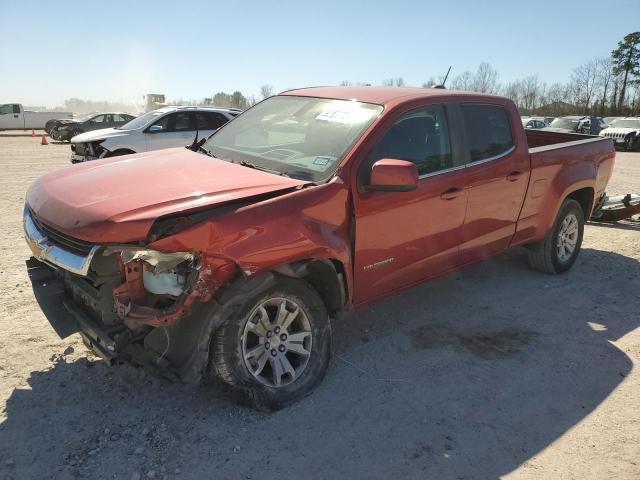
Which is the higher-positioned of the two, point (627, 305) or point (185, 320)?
point (185, 320)

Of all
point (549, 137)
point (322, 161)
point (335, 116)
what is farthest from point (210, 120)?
point (322, 161)

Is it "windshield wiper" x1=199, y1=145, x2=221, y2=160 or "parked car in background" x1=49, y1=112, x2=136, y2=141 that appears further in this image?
"parked car in background" x1=49, y1=112, x2=136, y2=141

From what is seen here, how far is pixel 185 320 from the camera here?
2895mm

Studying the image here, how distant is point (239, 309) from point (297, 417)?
788 millimetres

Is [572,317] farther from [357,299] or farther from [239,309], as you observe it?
[239,309]

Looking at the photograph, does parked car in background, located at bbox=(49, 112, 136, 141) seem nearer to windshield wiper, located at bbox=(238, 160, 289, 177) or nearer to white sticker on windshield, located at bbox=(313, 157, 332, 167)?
windshield wiper, located at bbox=(238, 160, 289, 177)

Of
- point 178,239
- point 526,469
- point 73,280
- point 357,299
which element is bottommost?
point 526,469

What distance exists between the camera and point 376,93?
414 centimetres

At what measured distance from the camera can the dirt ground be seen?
9.21 feet

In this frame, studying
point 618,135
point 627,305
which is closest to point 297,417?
point 627,305

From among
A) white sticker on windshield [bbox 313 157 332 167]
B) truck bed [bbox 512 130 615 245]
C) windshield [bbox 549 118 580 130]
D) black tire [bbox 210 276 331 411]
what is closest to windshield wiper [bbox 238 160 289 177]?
white sticker on windshield [bbox 313 157 332 167]

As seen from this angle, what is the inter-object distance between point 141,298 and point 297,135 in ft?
5.82

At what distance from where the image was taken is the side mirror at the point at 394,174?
332cm

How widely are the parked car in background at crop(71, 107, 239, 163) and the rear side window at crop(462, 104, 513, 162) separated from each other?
7.66 m
